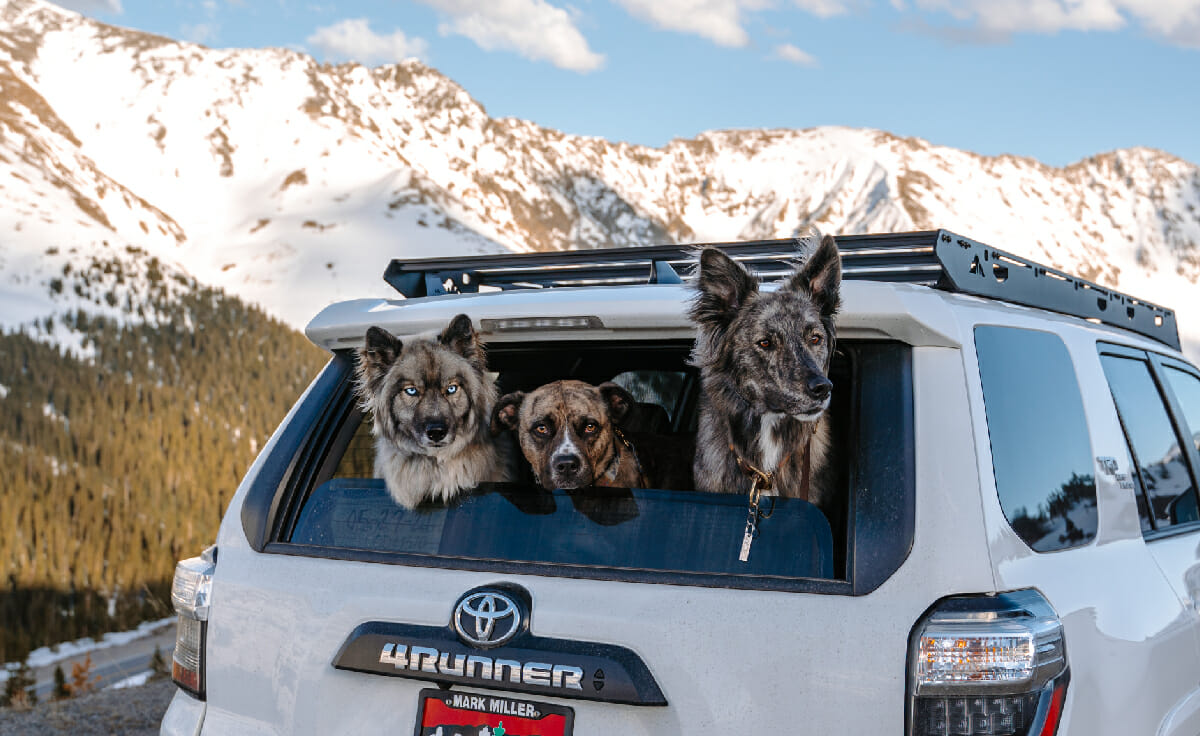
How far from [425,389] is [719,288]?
1089 mm

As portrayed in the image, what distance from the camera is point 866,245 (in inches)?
155

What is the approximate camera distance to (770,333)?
350cm

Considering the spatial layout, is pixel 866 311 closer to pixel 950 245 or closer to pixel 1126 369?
pixel 950 245

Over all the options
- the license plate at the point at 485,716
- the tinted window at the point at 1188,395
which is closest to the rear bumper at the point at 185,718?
the license plate at the point at 485,716

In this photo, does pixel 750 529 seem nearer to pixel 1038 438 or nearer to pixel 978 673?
pixel 978 673

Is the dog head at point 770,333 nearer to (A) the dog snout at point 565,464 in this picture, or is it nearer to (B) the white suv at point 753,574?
(B) the white suv at point 753,574

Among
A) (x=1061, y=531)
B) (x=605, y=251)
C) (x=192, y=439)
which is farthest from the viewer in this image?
(x=192, y=439)

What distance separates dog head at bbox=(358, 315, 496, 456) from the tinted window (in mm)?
3004

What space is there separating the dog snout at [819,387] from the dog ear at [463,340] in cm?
108

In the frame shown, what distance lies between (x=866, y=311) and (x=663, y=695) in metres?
1.08

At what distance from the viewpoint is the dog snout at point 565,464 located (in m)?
3.94

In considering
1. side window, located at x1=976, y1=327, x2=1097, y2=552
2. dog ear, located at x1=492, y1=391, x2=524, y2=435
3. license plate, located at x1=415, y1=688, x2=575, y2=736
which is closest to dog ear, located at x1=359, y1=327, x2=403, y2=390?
dog ear, located at x1=492, y1=391, x2=524, y2=435

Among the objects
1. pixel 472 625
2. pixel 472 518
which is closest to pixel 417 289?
pixel 472 518

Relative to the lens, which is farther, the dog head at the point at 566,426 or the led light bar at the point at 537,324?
the dog head at the point at 566,426
